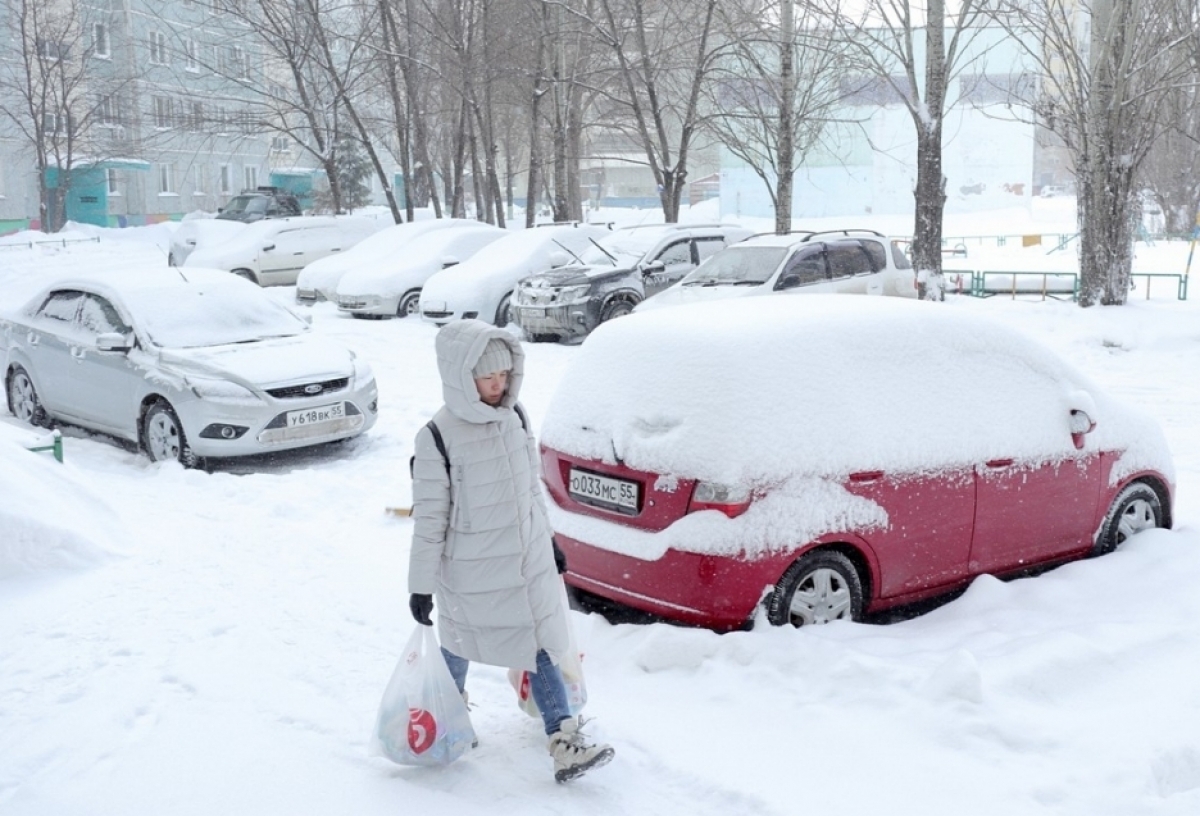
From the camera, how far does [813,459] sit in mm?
→ 4934

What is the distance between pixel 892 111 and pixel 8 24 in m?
40.9

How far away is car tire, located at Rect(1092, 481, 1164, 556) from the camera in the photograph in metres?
6.11

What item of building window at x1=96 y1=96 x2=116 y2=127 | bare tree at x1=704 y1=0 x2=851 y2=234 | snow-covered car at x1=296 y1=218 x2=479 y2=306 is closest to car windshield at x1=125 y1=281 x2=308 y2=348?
snow-covered car at x1=296 y1=218 x2=479 y2=306

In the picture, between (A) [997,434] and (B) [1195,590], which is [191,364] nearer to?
(A) [997,434]

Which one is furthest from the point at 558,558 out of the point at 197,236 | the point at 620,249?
the point at 197,236

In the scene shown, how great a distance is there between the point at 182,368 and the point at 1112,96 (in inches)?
555

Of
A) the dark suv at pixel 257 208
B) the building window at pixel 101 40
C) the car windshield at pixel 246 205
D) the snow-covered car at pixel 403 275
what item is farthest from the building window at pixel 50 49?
the snow-covered car at pixel 403 275

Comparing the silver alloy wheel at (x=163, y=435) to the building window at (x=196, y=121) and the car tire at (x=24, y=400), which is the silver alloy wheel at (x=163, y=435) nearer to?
the car tire at (x=24, y=400)

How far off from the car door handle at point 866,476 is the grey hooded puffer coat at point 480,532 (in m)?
1.69

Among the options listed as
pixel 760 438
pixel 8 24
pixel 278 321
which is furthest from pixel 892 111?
pixel 760 438

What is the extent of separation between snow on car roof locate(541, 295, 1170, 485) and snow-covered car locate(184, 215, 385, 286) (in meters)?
18.9

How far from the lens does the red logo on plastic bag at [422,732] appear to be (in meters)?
3.86

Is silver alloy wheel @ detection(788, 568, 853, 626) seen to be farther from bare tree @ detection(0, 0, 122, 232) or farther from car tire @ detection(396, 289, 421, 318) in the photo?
bare tree @ detection(0, 0, 122, 232)

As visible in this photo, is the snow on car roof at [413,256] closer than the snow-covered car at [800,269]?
No
